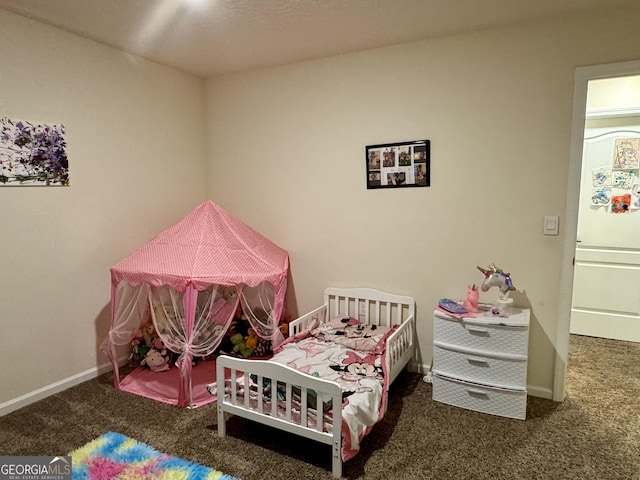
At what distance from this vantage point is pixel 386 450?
2.18m

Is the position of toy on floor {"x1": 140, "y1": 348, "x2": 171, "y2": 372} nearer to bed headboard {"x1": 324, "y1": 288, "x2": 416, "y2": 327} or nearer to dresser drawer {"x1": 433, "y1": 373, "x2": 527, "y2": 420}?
bed headboard {"x1": 324, "y1": 288, "x2": 416, "y2": 327}

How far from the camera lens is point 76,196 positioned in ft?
9.52

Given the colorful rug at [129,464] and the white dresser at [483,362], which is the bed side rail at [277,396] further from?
the white dresser at [483,362]

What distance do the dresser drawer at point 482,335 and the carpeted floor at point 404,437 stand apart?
Result: 1.49 feet

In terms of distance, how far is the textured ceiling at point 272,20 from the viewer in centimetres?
234

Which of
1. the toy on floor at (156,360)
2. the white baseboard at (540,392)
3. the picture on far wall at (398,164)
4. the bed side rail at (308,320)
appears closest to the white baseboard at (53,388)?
the toy on floor at (156,360)

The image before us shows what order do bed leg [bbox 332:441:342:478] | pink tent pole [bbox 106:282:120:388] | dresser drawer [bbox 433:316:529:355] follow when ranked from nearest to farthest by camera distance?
bed leg [bbox 332:441:342:478]
dresser drawer [bbox 433:316:529:355]
pink tent pole [bbox 106:282:120:388]

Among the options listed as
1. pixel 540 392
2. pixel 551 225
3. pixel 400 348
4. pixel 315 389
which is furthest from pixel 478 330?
pixel 315 389

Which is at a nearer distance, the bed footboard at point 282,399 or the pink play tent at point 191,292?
the bed footboard at point 282,399

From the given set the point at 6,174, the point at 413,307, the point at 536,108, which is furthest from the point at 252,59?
the point at 413,307

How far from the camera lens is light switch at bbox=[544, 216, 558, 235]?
2.62 m

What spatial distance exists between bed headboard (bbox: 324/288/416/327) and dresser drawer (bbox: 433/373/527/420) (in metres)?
0.60

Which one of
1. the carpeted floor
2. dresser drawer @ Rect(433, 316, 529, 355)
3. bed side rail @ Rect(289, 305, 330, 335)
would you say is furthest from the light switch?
bed side rail @ Rect(289, 305, 330, 335)

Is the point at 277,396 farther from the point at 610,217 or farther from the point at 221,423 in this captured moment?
the point at 610,217
